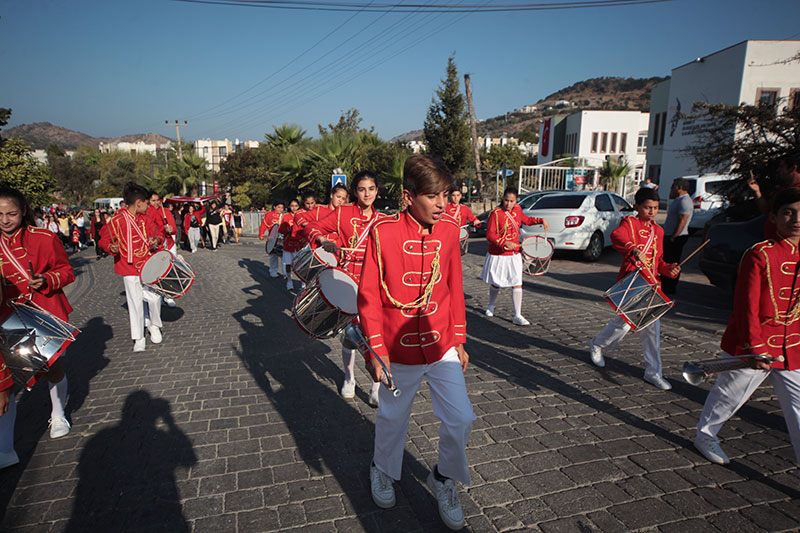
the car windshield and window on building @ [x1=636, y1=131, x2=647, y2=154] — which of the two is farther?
window on building @ [x1=636, y1=131, x2=647, y2=154]

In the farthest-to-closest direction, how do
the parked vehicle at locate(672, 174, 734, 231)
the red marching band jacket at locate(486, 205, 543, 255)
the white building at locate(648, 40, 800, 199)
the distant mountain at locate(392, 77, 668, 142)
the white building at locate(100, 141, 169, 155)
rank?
the distant mountain at locate(392, 77, 668, 142)
the white building at locate(100, 141, 169, 155)
the white building at locate(648, 40, 800, 199)
the parked vehicle at locate(672, 174, 734, 231)
the red marching band jacket at locate(486, 205, 543, 255)

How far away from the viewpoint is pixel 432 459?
358cm

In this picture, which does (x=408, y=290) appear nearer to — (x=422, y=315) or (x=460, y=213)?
(x=422, y=315)

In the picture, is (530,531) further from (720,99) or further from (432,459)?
(720,99)

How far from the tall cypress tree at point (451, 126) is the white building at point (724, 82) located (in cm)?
1415

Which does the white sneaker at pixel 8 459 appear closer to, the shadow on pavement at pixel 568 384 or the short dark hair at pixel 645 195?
the shadow on pavement at pixel 568 384

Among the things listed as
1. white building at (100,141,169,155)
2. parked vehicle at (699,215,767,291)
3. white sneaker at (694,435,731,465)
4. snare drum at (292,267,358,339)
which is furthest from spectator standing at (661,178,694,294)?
white building at (100,141,169,155)

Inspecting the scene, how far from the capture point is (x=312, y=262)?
5566 mm

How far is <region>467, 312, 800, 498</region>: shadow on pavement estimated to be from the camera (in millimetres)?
3875

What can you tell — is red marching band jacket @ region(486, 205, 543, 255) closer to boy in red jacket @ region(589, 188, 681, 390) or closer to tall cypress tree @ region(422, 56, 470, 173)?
boy in red jacket @ region(589, 188, 681, 390)

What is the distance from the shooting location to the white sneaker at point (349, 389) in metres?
4.75

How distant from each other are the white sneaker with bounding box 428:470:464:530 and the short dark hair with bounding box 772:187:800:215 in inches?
116

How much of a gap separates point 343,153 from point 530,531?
1026 inches

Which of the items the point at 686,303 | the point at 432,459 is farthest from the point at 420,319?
the point at 686,303
